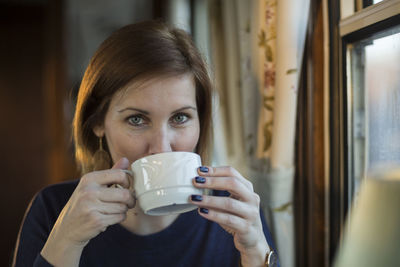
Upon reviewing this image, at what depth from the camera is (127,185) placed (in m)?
0.83

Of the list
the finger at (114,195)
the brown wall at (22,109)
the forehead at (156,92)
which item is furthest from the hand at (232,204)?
the brown wall at (22,109)

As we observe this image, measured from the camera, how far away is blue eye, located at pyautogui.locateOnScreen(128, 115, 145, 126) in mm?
1016

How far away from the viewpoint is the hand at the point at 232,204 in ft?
2.58

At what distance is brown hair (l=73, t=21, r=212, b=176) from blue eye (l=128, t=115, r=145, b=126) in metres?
0.09

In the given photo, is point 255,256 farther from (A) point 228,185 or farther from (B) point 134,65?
(B) point 134,65

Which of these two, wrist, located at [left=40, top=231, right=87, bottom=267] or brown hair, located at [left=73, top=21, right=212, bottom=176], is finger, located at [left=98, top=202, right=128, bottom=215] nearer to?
wrist, located at [left=40, top=231, right=87, bottom=267]

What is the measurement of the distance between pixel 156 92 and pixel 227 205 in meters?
0.36

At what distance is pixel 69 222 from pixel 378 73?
824mm

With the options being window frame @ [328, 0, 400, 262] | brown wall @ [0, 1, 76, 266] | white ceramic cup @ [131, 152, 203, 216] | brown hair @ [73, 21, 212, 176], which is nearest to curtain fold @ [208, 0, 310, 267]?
window frame @ [328, 0, 400, 262]

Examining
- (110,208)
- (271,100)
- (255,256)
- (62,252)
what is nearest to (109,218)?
(110,208)

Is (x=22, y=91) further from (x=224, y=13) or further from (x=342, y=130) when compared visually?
(x=342, y=130)

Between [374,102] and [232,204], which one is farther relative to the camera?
[374,102]

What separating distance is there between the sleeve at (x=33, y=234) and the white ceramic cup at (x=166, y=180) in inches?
15.3

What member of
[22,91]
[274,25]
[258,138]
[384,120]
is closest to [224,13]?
[274,25]
